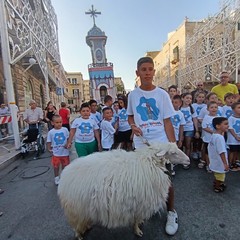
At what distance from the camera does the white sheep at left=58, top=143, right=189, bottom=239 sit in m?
2.01

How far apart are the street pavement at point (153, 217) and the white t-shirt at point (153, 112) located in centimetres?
116

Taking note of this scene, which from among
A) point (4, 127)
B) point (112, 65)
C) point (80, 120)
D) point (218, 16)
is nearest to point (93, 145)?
point (80, 120)

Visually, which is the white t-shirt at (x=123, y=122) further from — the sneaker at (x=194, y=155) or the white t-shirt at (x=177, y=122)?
the sneaker at (x=194, y=155)

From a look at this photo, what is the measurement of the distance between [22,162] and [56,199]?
3.25 m

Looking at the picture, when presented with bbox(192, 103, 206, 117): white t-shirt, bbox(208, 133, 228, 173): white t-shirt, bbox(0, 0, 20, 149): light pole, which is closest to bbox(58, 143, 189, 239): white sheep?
bbox(208, 133, 228, 173): white t-shirt

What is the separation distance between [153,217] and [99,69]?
3253cm

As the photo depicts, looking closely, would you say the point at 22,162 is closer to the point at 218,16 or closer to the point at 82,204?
the point at 82,204

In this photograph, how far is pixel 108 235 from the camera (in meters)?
2.46

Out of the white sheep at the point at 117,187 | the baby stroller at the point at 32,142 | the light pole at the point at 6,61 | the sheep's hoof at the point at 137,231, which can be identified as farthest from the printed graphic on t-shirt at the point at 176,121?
the light pole at the point at 6,61

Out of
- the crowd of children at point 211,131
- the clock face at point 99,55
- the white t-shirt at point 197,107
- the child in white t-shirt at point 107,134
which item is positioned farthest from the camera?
the clock face at point 99,55

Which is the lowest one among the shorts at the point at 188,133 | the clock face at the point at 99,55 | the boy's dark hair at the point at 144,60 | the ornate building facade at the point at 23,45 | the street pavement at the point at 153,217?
the street pavement at the point at 153,217

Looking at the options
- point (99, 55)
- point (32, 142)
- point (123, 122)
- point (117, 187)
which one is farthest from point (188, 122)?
point (99, 55)

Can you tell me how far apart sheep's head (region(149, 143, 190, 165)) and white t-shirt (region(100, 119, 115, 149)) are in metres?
2.16

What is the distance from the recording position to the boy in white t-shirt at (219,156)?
10.9ft
